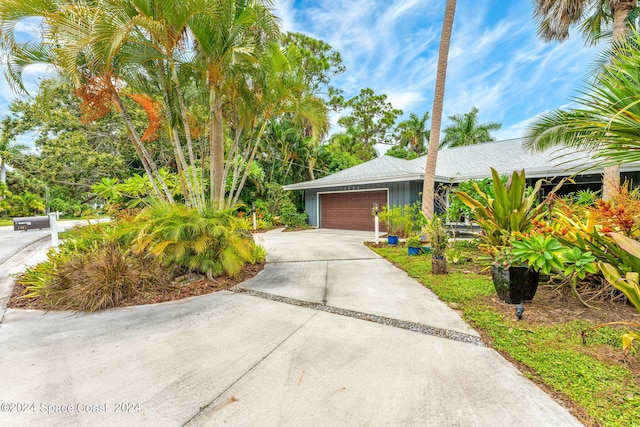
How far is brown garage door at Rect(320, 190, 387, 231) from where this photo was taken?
43.4 feet

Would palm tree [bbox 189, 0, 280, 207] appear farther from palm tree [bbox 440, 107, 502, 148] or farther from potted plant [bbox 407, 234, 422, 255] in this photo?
palm tree [bbox 440, 107, 502, 148]

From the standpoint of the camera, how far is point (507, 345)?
2717 mm

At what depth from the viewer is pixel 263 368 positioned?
2391 mm

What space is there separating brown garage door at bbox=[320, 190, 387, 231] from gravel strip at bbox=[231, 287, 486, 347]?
9.23 metres

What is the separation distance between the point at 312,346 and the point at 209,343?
42.3 inches

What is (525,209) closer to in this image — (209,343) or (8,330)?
(209,343)

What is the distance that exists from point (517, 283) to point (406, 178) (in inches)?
292

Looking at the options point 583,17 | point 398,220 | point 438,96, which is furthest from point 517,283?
point 583,17

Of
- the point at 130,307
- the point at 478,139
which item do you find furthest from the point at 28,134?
the point at 478,139

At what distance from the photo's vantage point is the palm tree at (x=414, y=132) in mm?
24578

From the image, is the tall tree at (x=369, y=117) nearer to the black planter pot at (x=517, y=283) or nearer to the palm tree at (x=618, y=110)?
the black planter pot at (x=517, y=283)

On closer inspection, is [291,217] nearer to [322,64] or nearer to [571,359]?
[322,64]

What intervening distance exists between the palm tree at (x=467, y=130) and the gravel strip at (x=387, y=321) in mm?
23489

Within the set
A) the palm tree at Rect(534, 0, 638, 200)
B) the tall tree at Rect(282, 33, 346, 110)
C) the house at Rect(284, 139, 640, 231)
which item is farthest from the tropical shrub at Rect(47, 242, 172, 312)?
the tall tree at Rect(282, 33, 346, 110)
